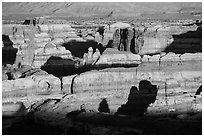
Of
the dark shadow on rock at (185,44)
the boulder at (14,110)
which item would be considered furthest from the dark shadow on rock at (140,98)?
the dark shadow on rock at (185,44)

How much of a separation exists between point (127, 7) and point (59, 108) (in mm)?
65799

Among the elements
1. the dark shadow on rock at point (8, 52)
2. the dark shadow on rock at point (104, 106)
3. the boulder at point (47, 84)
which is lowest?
the dark shadow on rock at point (104, 106)

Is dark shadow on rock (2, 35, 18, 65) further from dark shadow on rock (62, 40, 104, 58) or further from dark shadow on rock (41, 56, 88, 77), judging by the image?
dark shadow on rock (62, 40, 104, 58)

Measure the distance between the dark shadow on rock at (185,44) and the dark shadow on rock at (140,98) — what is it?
7545 mm

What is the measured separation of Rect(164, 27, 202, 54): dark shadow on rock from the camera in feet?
69.8

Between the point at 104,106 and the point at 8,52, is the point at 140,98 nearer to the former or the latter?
the point at 104,106

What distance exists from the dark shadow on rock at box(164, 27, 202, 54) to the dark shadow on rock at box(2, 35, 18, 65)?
763cm

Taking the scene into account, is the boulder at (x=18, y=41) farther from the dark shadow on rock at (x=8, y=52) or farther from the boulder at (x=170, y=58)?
the boulder at (x=170, y=58)

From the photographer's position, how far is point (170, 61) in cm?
1520

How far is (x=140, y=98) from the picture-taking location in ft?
46.0

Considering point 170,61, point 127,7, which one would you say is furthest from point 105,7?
point 170,61

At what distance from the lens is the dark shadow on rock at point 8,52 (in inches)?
843

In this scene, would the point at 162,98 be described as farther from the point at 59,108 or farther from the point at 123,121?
the point at 59,108

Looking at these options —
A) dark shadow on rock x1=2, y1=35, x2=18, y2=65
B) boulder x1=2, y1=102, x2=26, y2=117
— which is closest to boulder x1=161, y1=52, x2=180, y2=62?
boulder x1=2, y1=102, x2=26, y2=117
